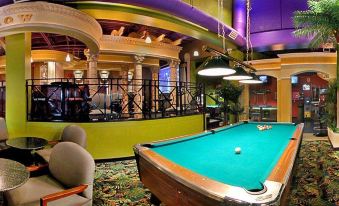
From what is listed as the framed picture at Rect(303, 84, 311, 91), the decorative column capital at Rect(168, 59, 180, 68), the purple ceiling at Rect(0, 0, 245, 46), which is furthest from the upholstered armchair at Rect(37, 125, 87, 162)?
the framed picture at Rect(303, 84, 311, 91)

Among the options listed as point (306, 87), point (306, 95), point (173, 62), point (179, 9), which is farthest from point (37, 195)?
point (306, 87)

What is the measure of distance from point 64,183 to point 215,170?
5.05 ft

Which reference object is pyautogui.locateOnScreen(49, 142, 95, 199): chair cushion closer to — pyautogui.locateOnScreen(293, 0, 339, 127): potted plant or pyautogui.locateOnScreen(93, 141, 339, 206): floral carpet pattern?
pyautogui.locateOnScreen(93, 141, 339, 206): floral carpet pattern

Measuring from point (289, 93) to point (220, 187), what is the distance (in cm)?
883

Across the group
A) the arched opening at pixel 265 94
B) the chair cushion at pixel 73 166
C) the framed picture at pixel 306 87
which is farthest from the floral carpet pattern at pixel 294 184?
the framed picture at pixel 306 87

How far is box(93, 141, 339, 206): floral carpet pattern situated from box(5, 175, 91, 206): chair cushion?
0.79 m

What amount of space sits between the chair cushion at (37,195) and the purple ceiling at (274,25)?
31.3 feet

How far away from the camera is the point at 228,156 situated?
2428 millimetres

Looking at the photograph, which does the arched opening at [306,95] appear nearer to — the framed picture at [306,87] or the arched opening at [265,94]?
the framed picture at [306,87]

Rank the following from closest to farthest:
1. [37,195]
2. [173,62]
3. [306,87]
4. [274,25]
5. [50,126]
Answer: [37,195] < [50,126] < [274,25] < [173,62] < [306,87]

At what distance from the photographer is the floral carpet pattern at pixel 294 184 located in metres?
3.19

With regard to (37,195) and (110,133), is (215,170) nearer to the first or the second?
(37,195)

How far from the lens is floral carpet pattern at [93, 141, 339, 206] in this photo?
3189 mm

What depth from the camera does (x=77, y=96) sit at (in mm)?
5863
